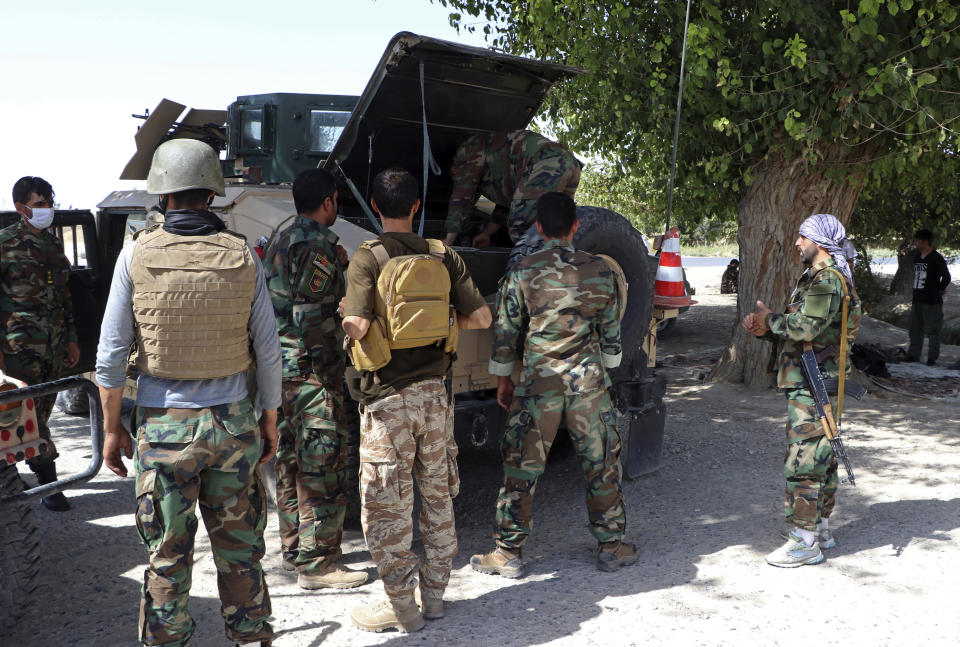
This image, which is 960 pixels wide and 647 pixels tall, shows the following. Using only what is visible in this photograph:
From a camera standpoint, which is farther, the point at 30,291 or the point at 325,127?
the point at 325,127

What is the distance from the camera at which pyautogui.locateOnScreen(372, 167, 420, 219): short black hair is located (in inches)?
135

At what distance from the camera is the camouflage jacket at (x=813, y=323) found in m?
4.07

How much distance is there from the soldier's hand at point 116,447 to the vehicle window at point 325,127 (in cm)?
428

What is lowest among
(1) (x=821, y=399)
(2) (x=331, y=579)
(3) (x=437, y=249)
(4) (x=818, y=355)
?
(2) (x=331, y=579)

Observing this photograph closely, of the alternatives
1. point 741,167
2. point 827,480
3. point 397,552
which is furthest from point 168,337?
point 741,167

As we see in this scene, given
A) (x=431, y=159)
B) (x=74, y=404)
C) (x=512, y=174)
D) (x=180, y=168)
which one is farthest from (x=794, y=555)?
(x=74, y=404)

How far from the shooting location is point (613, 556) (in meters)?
4.10

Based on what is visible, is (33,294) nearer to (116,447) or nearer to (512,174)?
(116,447)

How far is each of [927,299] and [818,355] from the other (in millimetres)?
7389

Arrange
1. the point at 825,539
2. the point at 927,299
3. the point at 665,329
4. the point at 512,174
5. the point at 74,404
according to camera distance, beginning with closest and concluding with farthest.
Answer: the point at 825,539 → the point at 512,174 → the point at 74,404 → the point at 927,299 → the point at 665,329

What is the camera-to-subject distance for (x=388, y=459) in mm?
3330

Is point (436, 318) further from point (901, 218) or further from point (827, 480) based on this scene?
point (901, 218)

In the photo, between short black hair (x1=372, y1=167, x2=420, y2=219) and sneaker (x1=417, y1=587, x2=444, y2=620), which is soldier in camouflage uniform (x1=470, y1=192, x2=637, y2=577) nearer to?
sneaker (x1=417, y1=587, x2=444, y2=620)

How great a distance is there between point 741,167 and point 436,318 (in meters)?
5.96
